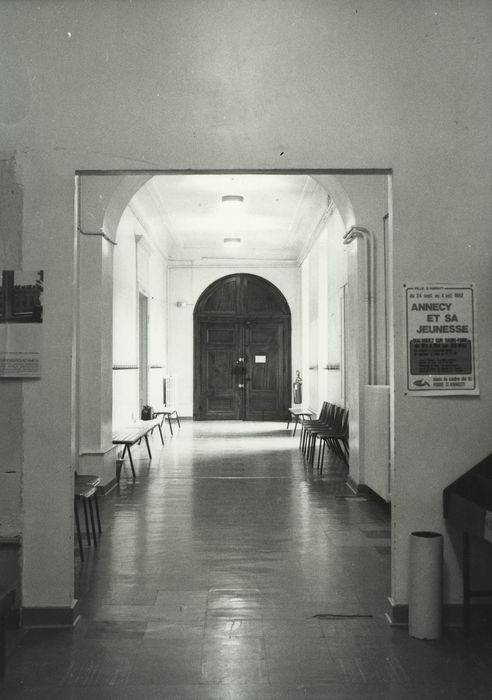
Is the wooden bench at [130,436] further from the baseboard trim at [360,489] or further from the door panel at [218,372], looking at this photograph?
the door panel at [218,372]

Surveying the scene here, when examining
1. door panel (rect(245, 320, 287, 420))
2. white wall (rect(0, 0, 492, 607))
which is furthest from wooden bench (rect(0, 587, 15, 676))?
door panel (rect(245, 320, 287, 420))

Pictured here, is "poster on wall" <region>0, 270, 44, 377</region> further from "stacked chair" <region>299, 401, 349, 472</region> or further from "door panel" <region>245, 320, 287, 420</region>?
"door panel" <region>245, 320, 287, 420</region>

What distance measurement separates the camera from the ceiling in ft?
36.9

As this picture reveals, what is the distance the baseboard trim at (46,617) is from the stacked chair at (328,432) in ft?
17.9

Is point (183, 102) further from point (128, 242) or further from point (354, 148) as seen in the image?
point (128, 242)

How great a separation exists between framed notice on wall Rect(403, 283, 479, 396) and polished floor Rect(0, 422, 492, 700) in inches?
53.7

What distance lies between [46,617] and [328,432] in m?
6.06

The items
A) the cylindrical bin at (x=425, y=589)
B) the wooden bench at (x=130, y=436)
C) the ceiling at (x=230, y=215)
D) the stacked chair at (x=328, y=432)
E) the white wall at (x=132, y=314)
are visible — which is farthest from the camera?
the ceiling at (x=230, y=215)

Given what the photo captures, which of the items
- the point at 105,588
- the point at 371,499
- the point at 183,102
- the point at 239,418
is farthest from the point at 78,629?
the point at 239,418

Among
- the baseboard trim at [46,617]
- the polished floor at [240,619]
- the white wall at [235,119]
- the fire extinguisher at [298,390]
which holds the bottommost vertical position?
the polished floor at [240,619]

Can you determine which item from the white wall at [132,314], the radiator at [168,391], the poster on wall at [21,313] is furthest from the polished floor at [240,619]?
the radiator at [168,391]

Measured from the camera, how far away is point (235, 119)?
3.88 m

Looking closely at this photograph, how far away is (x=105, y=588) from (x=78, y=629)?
0.72 meters

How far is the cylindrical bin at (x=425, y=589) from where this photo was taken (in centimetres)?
371
